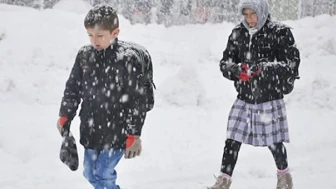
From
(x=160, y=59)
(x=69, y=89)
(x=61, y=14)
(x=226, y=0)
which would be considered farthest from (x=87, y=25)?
(x=226, y=0)

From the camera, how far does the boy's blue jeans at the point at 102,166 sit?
393cm

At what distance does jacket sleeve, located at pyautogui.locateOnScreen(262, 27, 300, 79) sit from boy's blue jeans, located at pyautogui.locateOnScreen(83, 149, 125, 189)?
4.70 ft

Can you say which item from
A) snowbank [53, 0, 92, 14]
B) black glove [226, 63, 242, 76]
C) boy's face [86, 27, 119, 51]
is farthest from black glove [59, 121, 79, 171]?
snowbank [53, 0, 92, 14]

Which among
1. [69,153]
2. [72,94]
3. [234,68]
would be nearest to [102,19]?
[72,94]

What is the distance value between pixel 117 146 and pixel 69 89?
0.51 meters

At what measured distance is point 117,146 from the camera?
12.9 ft

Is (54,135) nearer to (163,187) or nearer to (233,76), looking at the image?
(163,187)

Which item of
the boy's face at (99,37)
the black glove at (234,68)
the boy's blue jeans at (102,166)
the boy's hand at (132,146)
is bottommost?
the boy's blue jeans at (102,166)

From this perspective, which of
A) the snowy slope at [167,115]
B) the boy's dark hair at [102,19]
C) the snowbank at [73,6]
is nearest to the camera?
the boy's dark hair at [102,19]

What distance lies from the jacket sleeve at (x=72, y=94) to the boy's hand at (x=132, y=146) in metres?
0.49

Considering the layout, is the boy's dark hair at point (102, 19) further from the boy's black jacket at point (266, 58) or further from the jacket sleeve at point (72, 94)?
the boy's black jacket at point (266, 58)

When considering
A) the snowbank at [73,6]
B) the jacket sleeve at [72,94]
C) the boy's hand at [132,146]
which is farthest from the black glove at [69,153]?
the snowbank at [73,6]

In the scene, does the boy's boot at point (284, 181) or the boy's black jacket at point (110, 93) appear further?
the boy's boot at point (284, 181)

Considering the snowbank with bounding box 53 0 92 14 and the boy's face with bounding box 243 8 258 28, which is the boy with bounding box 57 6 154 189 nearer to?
the boy's face with bounding box 243 8 258 28
